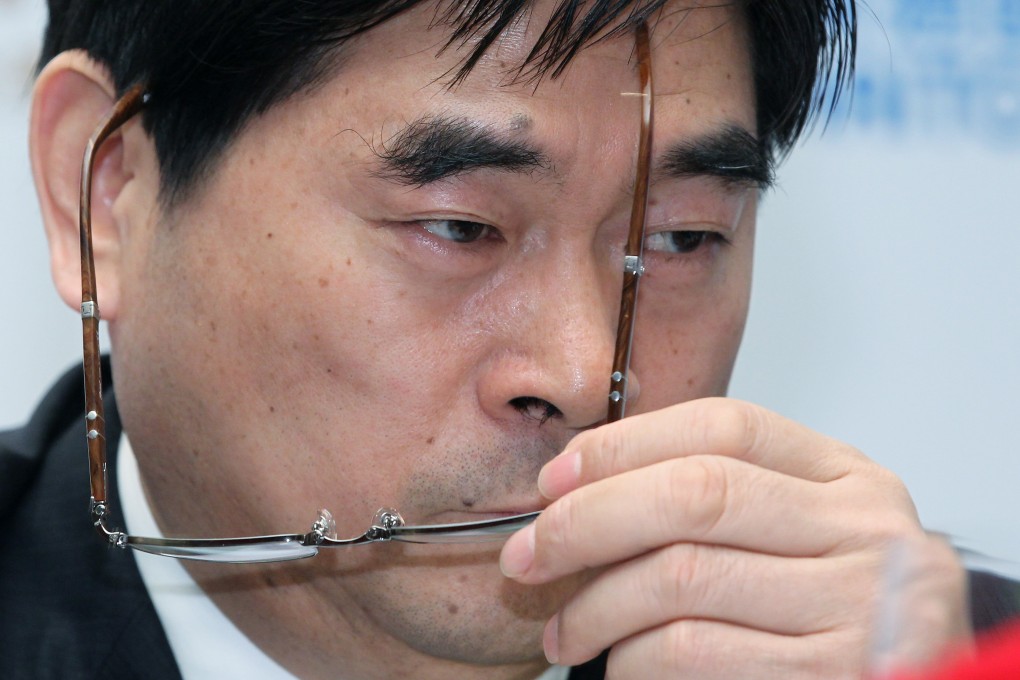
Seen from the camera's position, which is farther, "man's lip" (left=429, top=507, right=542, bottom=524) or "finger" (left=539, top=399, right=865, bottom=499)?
"man's lip" (left=429, top=507, right=542, bottom=524)

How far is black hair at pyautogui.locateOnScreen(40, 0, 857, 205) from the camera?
124 cm

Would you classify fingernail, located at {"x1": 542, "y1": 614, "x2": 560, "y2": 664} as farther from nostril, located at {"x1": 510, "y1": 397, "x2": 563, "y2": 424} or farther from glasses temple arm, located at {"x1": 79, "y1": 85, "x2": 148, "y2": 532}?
glasses temple arm, located at {"x1": 79, "y1": 85, "x2": 148, "y2": 532}

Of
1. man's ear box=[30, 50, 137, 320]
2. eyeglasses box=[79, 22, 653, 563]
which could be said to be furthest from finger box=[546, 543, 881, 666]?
man's ear box=[30, 50, 137, 320]

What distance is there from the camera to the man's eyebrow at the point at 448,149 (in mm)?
1214

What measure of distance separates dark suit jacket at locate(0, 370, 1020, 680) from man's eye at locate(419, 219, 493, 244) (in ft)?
2.07

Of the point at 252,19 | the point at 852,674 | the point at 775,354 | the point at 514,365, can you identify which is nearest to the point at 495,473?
the point at 514,365

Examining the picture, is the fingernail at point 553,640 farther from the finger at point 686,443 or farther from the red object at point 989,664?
the red object at point 989,664

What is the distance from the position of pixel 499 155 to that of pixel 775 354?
1.10 m

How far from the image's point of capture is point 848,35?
1.60 metres

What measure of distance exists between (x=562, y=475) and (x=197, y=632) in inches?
26.2

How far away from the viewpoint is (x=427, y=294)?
4.12 feet

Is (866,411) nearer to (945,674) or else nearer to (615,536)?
(615,536)

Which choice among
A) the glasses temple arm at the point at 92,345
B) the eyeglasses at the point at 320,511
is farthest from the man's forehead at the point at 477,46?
the glasses temple arm at the point at 92,345

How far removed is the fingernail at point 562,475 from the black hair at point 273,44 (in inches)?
15.8
